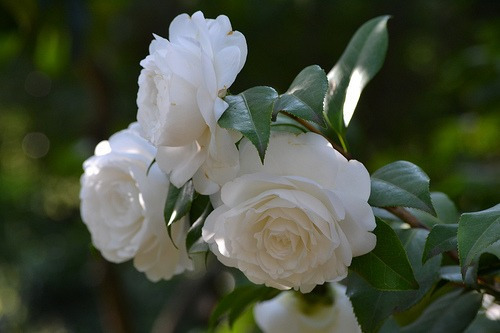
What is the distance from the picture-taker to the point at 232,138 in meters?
0.46

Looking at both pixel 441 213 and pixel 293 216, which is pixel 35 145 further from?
pixel 293 216

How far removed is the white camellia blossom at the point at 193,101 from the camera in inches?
17.8

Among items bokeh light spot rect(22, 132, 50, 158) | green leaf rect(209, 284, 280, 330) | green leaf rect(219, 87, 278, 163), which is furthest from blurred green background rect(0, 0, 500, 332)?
green leaf rect(219, 87, 278, 163)

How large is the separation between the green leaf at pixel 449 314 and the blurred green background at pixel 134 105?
28cm

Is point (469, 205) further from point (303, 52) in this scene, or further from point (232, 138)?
point (303, 52)

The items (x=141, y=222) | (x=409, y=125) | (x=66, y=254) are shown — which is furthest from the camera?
(x=66, y=254)

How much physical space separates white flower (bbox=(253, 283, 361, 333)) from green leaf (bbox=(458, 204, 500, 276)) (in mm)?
237

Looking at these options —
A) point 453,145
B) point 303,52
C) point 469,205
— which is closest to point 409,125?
point 303,52

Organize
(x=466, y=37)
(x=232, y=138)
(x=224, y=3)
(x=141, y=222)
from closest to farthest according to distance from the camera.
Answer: (x=232, y=138) → (x=141, y=222) → (x=224, y=3) → (x=466, y=37)

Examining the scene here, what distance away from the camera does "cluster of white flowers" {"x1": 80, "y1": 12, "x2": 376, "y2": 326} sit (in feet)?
1.45

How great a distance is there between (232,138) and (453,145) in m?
1.20

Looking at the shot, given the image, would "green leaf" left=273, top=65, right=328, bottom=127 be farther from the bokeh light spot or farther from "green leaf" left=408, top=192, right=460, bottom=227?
the bokeh light spot

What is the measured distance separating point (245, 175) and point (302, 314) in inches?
10.4

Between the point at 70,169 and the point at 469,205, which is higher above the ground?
the point at 469,205
